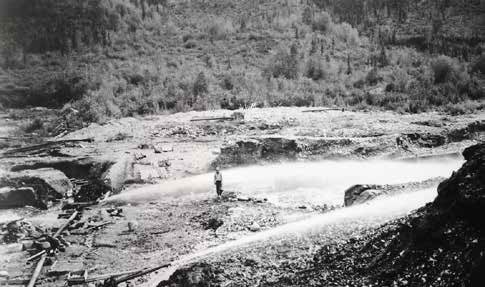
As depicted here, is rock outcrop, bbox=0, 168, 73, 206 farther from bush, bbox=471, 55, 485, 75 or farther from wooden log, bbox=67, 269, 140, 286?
bush, bbox=471, 55, 485, 75

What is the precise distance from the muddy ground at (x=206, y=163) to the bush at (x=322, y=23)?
18752 mm

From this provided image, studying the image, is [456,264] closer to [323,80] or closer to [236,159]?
[236,159]

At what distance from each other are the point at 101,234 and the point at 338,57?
85.0ft

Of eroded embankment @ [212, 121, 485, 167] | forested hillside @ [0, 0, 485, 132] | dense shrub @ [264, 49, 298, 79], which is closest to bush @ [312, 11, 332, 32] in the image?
forested hillside @ [0, 0, 485, 132]

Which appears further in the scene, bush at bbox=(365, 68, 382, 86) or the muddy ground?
bush at bbox=(365, 68, 382, 86)

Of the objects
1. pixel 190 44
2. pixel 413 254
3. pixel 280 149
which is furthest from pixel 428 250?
pixel 190 44

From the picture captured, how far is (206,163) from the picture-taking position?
1595 centimetres

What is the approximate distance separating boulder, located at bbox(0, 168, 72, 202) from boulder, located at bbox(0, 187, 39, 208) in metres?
0.21

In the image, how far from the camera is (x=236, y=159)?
16062 mm

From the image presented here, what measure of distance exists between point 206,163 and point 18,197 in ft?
18.1

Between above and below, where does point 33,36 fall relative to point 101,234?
above

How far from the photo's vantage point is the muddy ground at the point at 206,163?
31.0 feet

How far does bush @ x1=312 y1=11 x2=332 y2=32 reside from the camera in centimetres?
3886

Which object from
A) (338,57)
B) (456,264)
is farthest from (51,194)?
(338,57)
